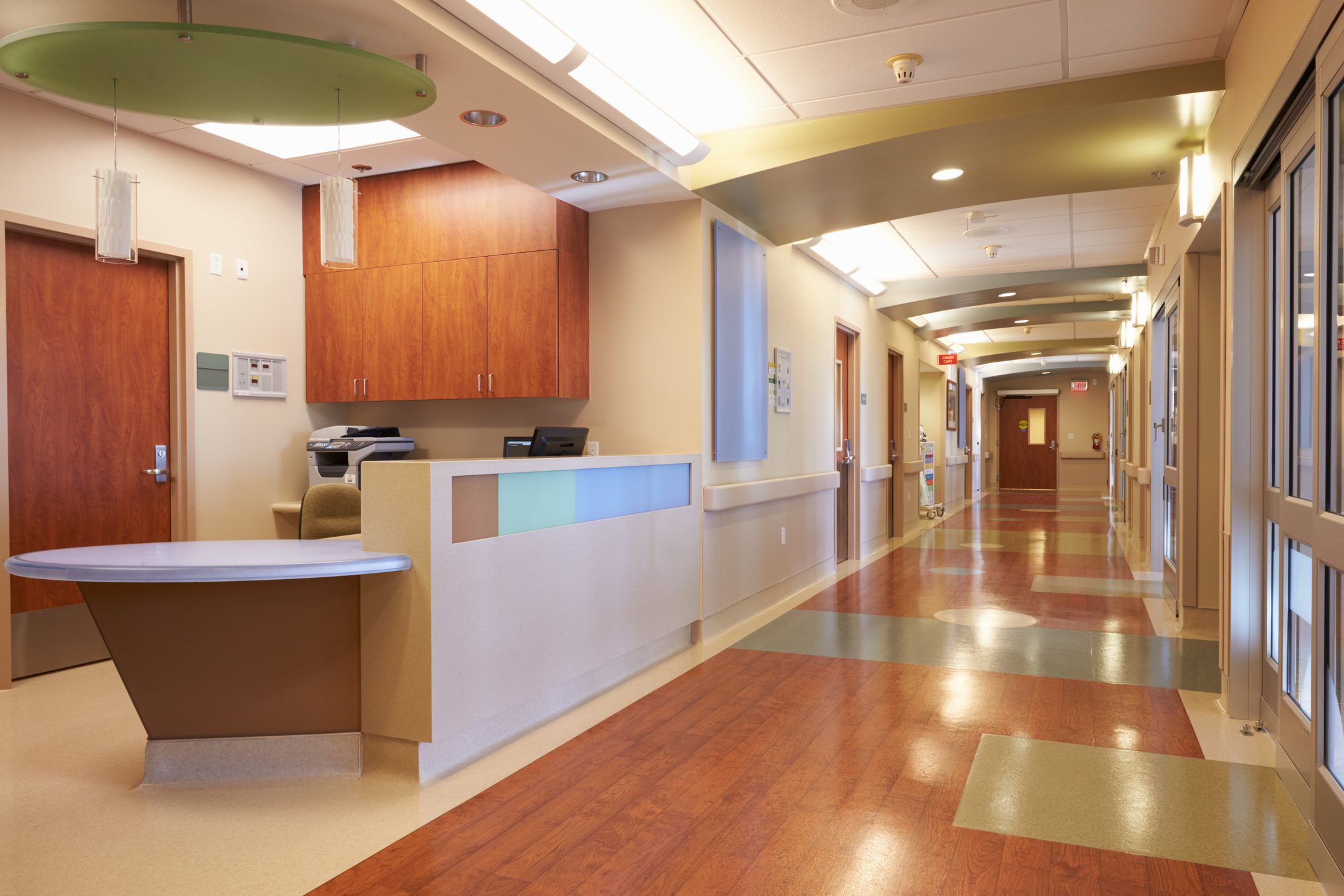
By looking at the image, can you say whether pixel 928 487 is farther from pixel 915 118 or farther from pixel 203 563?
pixel 203 563

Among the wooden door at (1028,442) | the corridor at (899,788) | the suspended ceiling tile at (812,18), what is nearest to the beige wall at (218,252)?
the corridor at (899,788)

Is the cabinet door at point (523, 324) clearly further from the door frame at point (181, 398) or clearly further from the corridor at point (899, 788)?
the corridor at point (899, 788)

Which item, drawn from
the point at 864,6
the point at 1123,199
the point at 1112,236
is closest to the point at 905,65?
the point at 864,6

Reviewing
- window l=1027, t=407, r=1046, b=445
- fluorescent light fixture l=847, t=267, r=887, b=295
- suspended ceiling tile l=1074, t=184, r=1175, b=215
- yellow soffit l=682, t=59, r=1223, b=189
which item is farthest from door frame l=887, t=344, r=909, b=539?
window l=1027, t=407, r=1046, b=445

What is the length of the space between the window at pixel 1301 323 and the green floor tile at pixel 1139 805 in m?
0.66

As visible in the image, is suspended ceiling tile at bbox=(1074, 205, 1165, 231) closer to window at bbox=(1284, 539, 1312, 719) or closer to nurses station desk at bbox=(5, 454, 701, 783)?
window at bbox=(1284, 539, 1312, 719)

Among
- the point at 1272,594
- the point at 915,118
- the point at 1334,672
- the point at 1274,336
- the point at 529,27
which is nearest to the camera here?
the point at 1334,672

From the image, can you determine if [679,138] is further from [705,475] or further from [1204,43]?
[1204,43]

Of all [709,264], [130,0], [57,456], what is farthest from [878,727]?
[57,456]

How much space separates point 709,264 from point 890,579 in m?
3.59

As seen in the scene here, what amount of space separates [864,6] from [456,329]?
10.3 ft

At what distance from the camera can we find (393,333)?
19.1ft

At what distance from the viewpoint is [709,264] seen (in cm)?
546

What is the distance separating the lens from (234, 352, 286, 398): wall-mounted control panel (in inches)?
222
